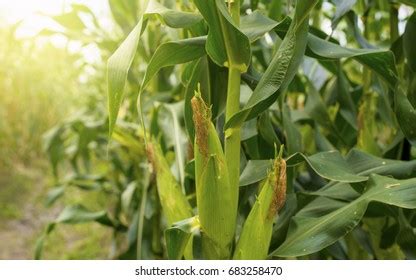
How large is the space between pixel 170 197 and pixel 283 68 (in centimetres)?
22

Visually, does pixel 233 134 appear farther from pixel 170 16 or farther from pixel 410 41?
pixel 410 41

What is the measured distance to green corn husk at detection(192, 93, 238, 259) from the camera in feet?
1.66

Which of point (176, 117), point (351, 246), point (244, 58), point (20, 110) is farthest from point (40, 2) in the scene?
point (20, 110)

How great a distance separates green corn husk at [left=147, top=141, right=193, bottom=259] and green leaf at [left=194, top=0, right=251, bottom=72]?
171mm

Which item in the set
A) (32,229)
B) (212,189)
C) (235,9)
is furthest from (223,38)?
(32,229)

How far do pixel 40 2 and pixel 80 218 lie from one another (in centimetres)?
43

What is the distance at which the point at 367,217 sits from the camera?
0.73 m

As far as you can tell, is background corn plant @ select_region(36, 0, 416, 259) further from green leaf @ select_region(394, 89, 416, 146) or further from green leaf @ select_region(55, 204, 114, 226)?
green leaf @ select_region(55, 204, 114, 226)

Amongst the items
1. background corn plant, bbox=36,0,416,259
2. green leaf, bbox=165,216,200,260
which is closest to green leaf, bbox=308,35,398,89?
background corn plant, bbox=36,0,416,259

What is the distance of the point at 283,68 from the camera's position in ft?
1.69

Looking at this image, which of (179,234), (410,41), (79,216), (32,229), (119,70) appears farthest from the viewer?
(32,229)

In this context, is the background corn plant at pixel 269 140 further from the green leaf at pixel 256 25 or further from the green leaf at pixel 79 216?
the green leaf at pixel 79 216

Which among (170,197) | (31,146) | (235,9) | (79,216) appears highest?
(235,9)

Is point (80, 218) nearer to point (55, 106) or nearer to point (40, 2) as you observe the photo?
point (40, 2)
